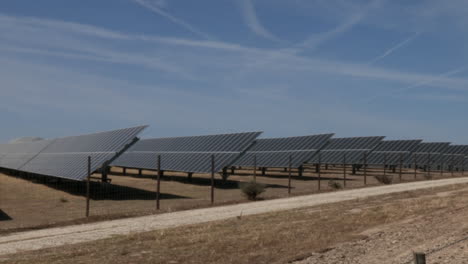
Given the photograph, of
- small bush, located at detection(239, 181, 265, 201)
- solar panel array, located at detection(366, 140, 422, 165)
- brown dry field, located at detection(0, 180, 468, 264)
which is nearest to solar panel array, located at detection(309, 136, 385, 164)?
solar panel array, located at detection(366, 140, 422, 165)

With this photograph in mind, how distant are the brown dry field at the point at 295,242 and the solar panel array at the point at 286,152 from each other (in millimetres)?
23451

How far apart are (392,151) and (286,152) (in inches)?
809

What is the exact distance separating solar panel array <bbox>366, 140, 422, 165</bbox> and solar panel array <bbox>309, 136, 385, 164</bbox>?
51.6 inches

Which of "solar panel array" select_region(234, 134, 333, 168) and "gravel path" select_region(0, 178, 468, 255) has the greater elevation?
"solar panel array" select_region(234, 134, 333, 168)

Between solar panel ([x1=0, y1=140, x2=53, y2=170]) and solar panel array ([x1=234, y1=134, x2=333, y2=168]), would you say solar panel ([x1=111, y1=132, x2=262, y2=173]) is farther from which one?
→ solar panel ([x1=0, y1=140, x2=53, y2=170])

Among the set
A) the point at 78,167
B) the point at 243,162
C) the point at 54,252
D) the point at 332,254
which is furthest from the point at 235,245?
the point at 243,162

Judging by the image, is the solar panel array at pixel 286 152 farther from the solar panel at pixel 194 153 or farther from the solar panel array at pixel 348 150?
the solar panel at pixel 194 153

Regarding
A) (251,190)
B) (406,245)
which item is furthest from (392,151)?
(406,245)

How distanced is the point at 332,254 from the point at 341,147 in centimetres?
4711

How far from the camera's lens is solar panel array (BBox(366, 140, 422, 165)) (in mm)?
49188

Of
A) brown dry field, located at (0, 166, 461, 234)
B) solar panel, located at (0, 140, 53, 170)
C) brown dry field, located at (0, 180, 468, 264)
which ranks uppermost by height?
solar panel, located at (0, 140, 53, 170)

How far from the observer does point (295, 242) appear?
9250 millimetres

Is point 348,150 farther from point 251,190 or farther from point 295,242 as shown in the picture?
point 295,242

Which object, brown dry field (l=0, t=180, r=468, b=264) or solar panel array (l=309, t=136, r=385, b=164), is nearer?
brown dry field (l=0, t=180, r=468, b=264)
